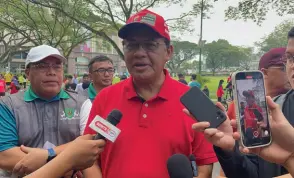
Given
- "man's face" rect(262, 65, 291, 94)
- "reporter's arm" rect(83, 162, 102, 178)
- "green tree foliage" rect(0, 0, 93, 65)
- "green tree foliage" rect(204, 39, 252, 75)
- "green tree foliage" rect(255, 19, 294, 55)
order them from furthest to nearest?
1. "green tree foliage" rect(204, 39, 252, 75)
2. "green tree foliage" rect(255, 19, 294, 55)
3. "green tree foliage" rect(0, 0, 93, 65)
4. "man's face" rect(262, 65, 291, 94)
5. "reporter's arm" rect(83, 162, 102, 178)

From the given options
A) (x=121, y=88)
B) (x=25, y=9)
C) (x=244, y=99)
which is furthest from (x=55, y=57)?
(x=25, y=9)

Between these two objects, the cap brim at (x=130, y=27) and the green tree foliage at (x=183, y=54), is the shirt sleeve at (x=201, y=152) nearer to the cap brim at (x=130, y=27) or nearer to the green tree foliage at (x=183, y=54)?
the cap brim at (x=130, y=27)

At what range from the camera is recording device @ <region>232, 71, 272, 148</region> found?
1.46 metres

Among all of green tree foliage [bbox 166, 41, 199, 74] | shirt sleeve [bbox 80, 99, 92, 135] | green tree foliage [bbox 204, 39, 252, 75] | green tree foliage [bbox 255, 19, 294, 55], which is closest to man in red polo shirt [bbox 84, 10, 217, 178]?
shirt sleeve [bbox 80, 99, 92, 135]

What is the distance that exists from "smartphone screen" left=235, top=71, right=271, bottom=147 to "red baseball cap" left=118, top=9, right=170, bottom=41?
0.81 meters

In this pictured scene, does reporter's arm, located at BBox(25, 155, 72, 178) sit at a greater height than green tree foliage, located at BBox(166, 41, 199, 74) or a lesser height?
lesser

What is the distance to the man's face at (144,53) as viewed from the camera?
2205 mm

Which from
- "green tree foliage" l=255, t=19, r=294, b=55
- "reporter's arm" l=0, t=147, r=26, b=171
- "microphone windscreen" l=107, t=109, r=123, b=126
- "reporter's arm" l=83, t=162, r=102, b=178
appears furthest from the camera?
"green tree foliage" l=255, t=19, r=294, b=55

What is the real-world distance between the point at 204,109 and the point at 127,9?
1331cm

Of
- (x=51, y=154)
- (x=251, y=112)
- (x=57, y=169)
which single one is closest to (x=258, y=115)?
(x=251, y=112)

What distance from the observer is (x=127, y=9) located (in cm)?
1432

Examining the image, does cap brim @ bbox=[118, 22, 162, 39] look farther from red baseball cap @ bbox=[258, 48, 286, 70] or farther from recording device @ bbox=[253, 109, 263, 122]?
red baseball cap @ bbox=[258, 48, 286, 70]

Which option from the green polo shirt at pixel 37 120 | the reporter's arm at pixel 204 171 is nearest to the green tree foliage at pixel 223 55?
the green polo shirt at pixel 37 120

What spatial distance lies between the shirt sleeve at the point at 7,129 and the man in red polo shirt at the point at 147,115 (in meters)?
0.63
